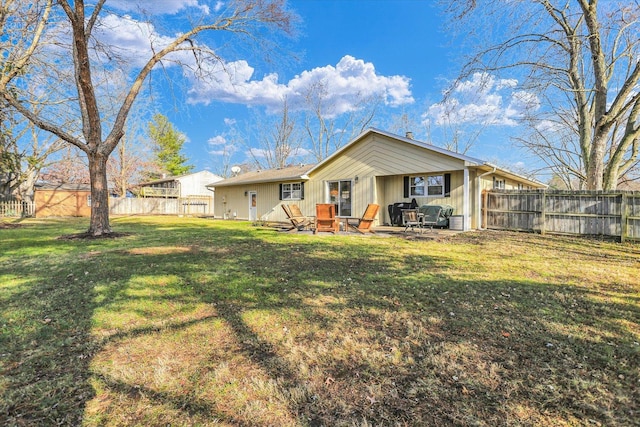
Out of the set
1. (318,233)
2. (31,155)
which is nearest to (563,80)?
(318,233)

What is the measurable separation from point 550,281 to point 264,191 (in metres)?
16.7

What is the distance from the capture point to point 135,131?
33750 millimetres

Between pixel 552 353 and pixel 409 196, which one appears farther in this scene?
pixel 409 196

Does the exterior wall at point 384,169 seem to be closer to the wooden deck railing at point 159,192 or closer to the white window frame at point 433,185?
the white window frame at point 433,185

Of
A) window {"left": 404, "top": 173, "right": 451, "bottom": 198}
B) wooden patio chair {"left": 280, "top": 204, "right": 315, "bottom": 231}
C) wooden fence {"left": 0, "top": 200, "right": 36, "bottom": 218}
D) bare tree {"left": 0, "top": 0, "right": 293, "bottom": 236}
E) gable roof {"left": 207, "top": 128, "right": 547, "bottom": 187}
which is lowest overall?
wooden patio chair {"left": 280, "top": 204, "right": 315, "bottom": 231}

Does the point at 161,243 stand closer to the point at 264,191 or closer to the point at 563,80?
the point at 264,191

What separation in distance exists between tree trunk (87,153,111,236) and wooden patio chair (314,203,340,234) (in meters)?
6.72

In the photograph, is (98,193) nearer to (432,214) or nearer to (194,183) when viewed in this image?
(432,214)

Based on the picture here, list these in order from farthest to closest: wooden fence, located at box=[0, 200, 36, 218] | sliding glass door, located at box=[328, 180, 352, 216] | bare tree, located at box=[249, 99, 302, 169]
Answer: bare tree, located at box=[249, 99, 302, 169] → wooden fence, located at box=[0, 200, 36, 218] → sliding glass door, located at box=[328, 180, 352, 216]

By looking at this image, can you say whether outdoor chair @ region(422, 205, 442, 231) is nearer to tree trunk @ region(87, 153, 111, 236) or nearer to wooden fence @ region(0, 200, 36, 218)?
tree trunk @ region(87, 153, 111, 236)

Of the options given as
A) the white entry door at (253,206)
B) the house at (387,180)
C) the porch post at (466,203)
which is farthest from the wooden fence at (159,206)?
the porch post at (466,203)

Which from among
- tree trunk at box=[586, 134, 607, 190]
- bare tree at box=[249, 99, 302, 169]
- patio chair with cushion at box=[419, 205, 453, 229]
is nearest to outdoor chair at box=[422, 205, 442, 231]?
patio chair with cushion at box=[419, 205, 453, 229]

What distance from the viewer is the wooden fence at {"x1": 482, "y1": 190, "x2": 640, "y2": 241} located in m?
9.06

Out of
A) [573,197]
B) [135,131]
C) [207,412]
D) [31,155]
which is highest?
[135,131]
